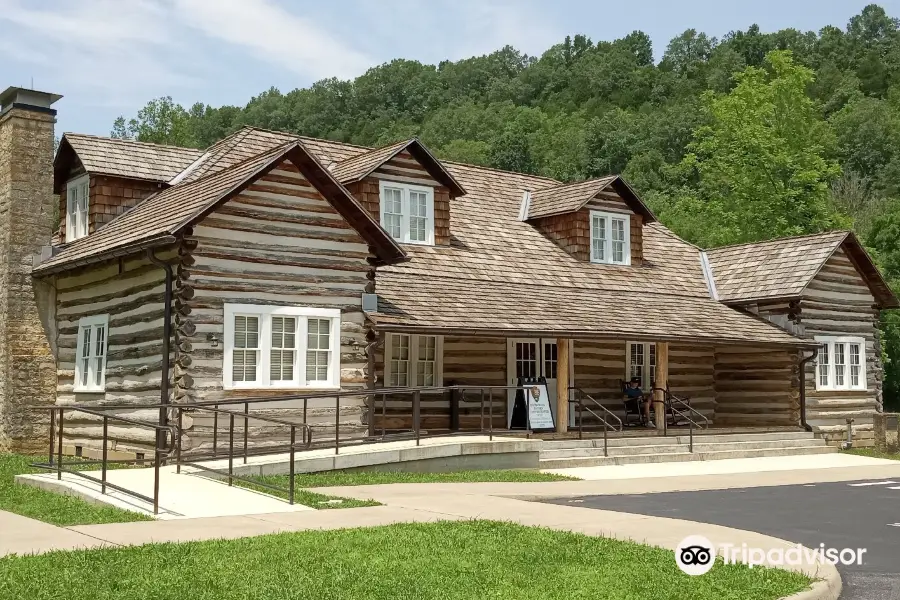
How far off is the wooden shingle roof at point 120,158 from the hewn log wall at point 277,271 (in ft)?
17.7

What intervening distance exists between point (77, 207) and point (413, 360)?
27.2 ft

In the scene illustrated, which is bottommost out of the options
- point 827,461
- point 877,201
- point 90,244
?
point 827,461

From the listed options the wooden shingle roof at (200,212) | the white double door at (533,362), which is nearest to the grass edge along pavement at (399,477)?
the wooden shingle roof at (200,212)

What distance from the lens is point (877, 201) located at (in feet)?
220

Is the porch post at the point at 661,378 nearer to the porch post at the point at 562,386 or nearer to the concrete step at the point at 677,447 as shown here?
the concrete step at the point at 677,447

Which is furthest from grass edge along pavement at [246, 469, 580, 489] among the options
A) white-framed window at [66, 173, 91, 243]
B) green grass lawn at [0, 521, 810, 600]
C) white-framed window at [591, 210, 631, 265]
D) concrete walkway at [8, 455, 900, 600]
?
white-framed window at [591, 210, 631, 265]

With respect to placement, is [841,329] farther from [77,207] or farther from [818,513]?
[77,207]

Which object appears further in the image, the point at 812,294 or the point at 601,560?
the point at 812,294

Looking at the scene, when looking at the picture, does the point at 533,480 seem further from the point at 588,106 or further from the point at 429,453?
the point at 588,106

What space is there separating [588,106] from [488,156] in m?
18.4

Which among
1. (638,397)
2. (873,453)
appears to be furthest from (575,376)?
(873,453)

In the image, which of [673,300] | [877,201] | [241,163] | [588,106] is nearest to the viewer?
[241,163]

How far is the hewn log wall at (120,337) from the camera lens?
61.9 feet

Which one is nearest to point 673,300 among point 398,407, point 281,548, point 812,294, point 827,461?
A: point 812,294
